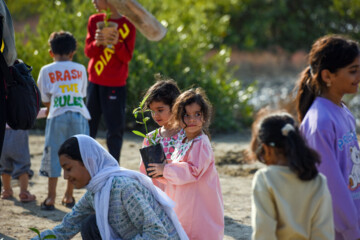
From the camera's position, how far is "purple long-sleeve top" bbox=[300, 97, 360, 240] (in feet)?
9.02

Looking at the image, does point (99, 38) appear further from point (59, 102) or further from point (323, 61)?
point (323, 61)

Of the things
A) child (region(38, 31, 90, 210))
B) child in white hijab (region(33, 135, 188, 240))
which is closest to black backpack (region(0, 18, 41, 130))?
child in white hijab (region(33, 135, 188, 240))

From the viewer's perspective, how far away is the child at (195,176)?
3.45 m

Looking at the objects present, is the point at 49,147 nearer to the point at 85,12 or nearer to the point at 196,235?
the point at 196,235

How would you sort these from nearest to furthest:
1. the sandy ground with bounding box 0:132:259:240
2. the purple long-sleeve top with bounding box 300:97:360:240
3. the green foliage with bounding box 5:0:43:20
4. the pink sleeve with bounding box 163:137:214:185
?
1. the purple long-sleeve top with bounding box 300:97:360:240
2. the pink sleeve with bounding box 163:137:214:185
3. the sandy ground with bounding box 0:132:259:240
4. the green foliage with bounding box 5:0:43:20

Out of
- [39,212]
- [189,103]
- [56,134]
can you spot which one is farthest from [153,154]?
[39,212]

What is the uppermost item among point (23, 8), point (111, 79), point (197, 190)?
point (23, 8)

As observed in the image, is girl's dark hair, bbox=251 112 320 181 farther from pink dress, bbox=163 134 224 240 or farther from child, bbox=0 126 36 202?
child, bbox=0 126 36 202

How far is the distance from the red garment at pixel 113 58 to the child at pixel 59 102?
1.31 ft

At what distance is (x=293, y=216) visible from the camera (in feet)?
8.32

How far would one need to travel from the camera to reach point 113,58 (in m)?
5.47

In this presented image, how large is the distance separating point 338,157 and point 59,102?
2.79m

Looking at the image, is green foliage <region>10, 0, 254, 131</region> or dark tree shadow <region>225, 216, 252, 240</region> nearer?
dark tree shadow <region>225, 216, 252, 240</region>

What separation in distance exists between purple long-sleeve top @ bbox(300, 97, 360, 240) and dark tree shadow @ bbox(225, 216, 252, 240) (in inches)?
60.2
